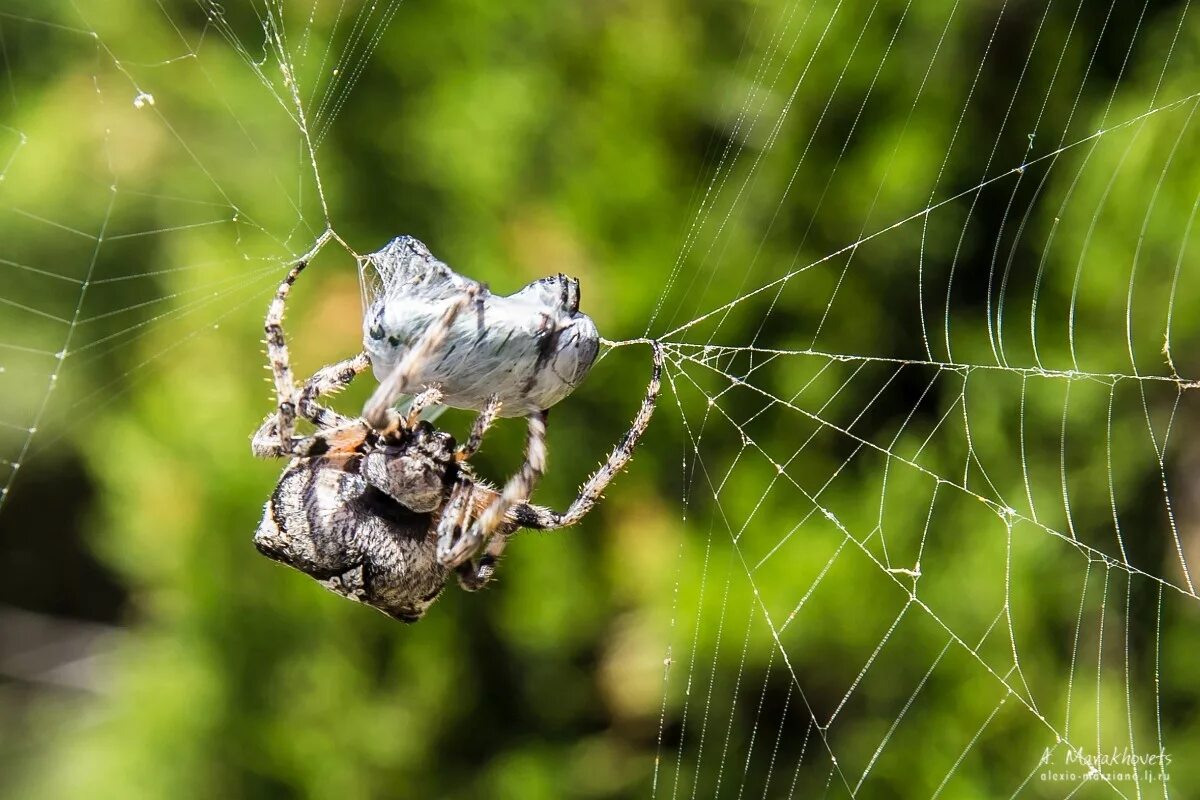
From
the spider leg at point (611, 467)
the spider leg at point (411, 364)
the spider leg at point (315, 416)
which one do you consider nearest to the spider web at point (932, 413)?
the spider leg at point (611, 467)

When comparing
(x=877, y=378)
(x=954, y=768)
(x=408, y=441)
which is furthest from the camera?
(x=877, y=378)

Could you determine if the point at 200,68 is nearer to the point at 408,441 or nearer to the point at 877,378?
the point at 408,441

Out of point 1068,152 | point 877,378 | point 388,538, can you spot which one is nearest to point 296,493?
point 388,538

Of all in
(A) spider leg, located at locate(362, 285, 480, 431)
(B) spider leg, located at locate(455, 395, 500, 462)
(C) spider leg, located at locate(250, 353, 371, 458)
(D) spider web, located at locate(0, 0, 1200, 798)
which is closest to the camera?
(A) spider leg, located at locate(362, 285, 480, 431)

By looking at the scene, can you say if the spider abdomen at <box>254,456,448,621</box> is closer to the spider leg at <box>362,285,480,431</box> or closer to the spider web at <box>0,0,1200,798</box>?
the spider leg at <box>362,285,480,431</box>

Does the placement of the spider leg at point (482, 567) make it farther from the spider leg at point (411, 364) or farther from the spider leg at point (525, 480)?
the spider leg at point (411, 364)

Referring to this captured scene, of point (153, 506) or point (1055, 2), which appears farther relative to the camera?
point (153, 506)

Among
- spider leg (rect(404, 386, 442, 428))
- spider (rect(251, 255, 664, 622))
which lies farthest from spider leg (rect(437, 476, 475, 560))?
spider leg (rect(404, 386, 442, 428))
